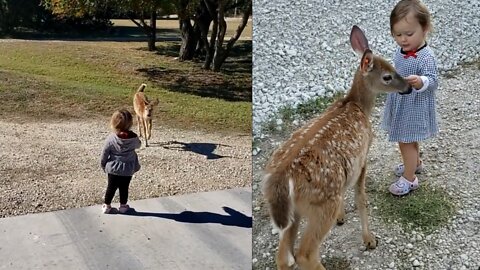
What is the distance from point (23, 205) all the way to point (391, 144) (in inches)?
73.5

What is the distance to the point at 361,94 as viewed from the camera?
43.8 inches

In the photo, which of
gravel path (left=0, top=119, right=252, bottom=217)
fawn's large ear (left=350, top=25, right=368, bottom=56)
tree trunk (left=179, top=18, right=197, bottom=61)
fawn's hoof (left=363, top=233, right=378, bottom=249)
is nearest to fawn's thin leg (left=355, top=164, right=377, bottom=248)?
fawn's hoof (left=363, top=233, right=378, bottom=249)

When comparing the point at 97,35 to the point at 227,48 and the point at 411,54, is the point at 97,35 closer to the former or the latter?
the point at 227,48

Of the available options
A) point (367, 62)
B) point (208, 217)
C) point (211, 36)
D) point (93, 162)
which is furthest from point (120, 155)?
point (367, 62)

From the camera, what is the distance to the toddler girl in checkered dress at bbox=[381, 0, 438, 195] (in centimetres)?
109

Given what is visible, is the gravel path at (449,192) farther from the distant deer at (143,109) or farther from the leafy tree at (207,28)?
the distant deer at (143,109)

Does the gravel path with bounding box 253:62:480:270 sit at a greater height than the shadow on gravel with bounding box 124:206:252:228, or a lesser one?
greater

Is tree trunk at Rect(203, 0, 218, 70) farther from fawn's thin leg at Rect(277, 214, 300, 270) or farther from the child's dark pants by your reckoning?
fawn's thin leg at Rect(277, 214, 300, 270)

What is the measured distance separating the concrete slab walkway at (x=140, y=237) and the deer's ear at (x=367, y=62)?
3.23 ft

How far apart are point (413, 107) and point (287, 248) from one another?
327 mm

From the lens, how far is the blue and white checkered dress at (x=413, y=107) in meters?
1.10

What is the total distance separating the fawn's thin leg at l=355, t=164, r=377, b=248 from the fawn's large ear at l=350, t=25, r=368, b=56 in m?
0.22

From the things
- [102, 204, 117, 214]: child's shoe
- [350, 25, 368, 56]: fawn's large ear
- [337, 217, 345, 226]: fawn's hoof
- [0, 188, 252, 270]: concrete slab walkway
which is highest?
[350, 25, 368, 56]: fawn's large ear

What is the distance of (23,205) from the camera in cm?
263
